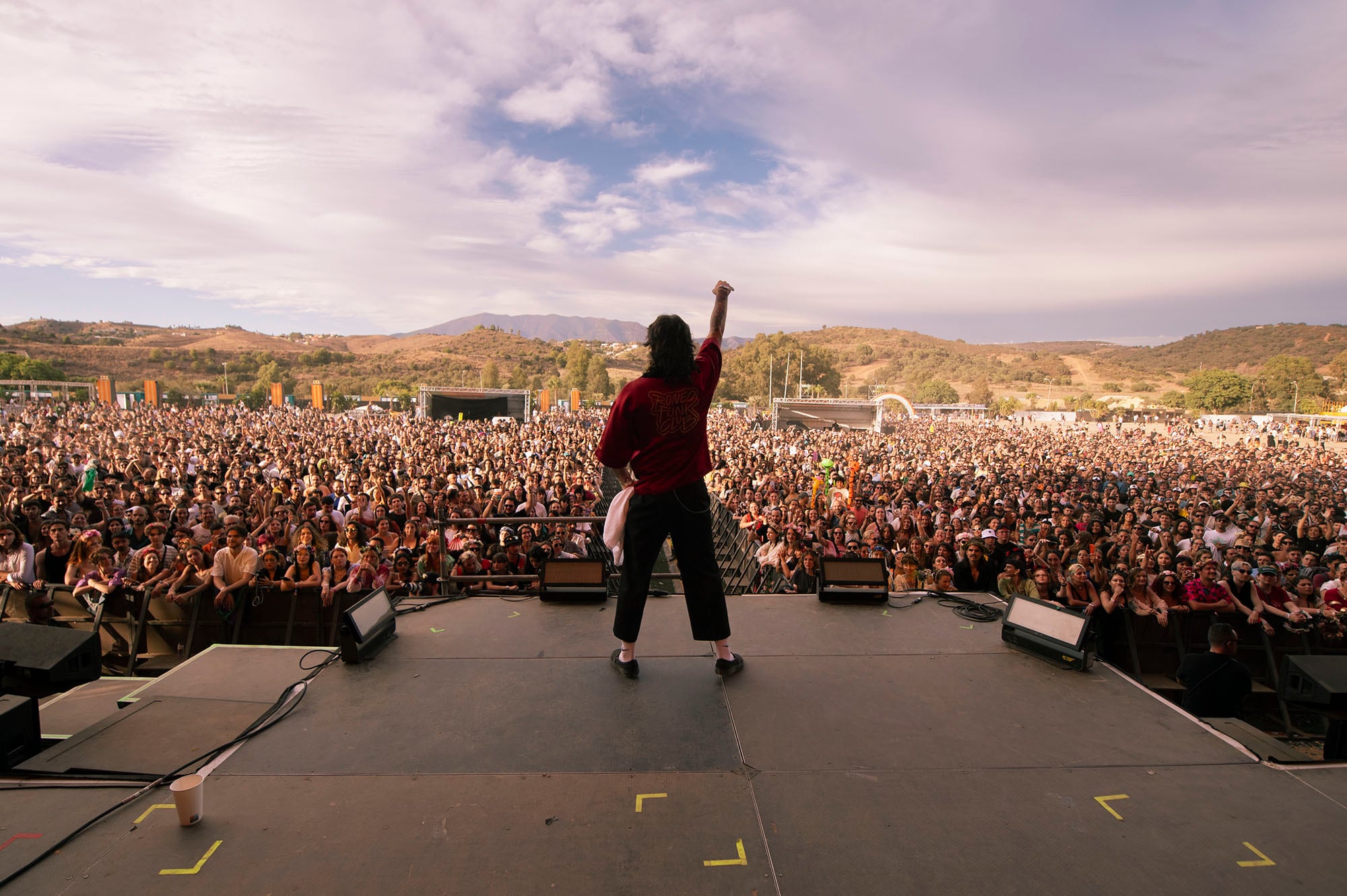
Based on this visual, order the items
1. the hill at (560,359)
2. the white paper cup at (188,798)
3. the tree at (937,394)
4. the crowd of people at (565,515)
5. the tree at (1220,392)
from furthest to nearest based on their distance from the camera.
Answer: the tree at (937,394) → the hill at (560,359) → the tree at (1220,392) → the crowd of people at (565,515) → the white paper cup at (188,798)

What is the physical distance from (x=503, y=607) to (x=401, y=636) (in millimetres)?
669

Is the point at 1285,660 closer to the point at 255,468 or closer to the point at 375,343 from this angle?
the point at 255,468

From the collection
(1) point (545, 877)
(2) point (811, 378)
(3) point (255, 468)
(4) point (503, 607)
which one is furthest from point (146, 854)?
(2) point (811, 378)

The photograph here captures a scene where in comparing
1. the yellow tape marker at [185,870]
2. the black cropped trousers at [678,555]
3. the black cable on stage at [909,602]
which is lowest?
the yellow tape marker at [185,870]

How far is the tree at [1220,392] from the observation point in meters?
73.2

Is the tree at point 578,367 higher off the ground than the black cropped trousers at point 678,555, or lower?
higher

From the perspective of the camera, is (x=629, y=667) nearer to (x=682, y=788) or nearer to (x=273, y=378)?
(x=682, y=788)

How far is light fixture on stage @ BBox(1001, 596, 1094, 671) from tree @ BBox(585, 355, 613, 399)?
78783 millimetres

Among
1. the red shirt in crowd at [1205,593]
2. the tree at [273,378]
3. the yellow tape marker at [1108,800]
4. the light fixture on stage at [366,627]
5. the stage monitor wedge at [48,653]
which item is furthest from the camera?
the tree at [273,378]

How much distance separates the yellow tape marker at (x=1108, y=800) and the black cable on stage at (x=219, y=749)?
2840 mm

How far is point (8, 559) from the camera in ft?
18.7

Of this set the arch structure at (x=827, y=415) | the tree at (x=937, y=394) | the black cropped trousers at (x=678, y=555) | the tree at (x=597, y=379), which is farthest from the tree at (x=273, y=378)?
the tree at (x=937, y=394)

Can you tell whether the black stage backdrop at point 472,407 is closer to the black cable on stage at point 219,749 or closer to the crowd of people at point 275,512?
the crowd of people at point 275,512

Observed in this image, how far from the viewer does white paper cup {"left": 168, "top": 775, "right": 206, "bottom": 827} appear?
1.75m
